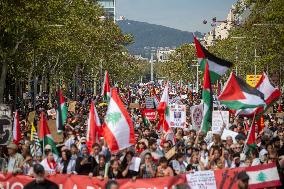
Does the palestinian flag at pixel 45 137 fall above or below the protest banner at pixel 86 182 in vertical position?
above

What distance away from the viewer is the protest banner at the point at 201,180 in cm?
1259

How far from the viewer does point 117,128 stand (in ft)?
45.8

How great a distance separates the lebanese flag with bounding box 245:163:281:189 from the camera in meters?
12.8

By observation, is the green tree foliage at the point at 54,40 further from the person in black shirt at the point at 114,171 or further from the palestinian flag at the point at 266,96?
the person in black shirt at the point at 114,171

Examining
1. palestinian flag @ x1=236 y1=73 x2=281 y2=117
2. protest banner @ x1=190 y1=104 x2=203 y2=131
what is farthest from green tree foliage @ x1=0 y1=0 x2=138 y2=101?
palestinian flag @ x1=236 y1=73 x2=281 y2=117

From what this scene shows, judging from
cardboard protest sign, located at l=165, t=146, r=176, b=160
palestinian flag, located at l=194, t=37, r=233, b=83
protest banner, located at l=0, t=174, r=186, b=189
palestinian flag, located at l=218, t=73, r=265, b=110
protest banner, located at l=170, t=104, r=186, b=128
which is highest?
palestinian flag, located at l=194, t=37, r=233, b=83

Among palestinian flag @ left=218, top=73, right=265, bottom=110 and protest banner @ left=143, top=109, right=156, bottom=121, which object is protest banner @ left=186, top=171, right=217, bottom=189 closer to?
palestinian flag @ left=218, top=73, right=265, bottom=110

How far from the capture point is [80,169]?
1403 cm

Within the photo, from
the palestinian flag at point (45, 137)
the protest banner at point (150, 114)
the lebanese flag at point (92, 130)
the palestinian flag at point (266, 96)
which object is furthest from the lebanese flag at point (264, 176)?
the protest banner at point (150, 114)

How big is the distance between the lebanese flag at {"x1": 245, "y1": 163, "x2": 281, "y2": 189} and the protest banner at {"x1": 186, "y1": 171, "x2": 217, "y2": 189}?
0.60m

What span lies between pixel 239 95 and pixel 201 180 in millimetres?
5681

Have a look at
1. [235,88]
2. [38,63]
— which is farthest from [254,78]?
[235,88]

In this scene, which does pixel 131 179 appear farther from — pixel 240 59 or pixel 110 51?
pixel 110 51

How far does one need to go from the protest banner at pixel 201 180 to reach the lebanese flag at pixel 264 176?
599 mm
